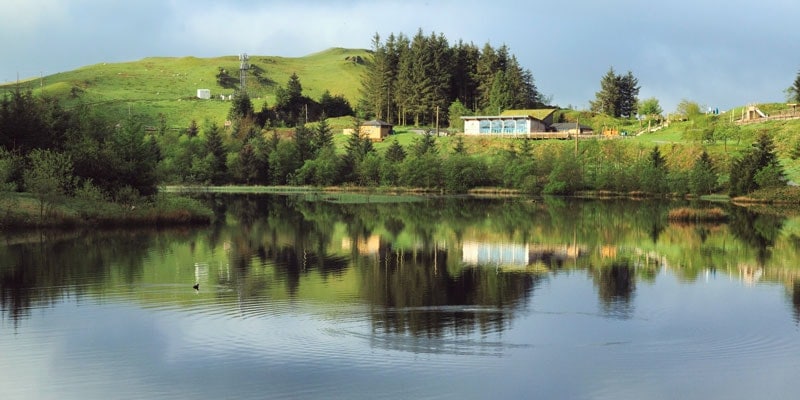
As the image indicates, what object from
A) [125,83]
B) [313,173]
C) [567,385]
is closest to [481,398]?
[567,385]

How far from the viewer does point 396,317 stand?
21.1 meters

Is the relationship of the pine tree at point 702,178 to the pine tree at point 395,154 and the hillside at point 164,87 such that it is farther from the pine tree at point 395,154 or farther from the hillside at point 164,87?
the hillside at point 164,87

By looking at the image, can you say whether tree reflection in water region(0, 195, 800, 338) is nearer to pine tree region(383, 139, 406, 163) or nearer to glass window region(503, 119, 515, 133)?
pine tree region(383, 139, 406, 163)

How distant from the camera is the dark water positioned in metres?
15.7

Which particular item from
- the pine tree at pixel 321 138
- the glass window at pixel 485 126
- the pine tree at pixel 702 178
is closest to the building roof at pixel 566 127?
the glass window at pixel 485 126

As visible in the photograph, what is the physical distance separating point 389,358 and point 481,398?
3126 mm

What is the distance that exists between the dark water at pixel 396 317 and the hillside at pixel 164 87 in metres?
104

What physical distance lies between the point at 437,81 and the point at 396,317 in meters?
116

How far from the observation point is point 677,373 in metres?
16.5

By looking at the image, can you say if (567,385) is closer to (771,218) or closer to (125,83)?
(771,218)

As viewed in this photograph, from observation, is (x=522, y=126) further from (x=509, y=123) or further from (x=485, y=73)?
(x=485, y=73)

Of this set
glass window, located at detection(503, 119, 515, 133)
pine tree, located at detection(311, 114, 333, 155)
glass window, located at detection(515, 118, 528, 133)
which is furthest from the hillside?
glass window, located at detection(515, 118, 528, 133)

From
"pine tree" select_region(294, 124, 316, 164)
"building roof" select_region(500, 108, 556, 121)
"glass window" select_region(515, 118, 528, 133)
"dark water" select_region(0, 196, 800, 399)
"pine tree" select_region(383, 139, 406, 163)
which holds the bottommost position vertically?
"dark water" select_region(0, 196, 800, 399)

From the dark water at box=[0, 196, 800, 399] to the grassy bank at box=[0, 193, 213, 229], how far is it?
9.92ft
